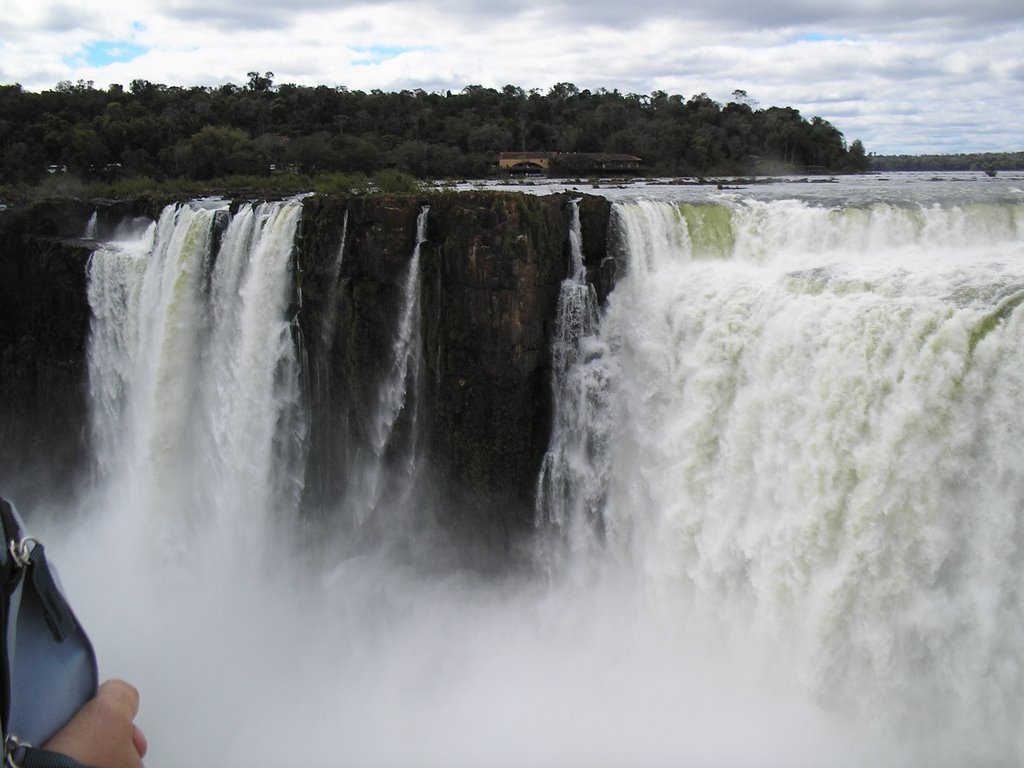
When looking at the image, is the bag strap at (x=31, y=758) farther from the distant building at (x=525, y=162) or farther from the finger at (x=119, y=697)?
the distant building at (x=525, y=162)

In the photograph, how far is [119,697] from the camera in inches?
55.1

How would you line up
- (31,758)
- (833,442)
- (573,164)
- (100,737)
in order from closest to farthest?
(31,758) < (100,737) < (833,442) < (573,164)

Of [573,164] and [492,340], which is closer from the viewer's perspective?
[492,340]

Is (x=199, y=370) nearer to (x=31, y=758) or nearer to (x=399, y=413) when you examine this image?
(x=399, y=413)

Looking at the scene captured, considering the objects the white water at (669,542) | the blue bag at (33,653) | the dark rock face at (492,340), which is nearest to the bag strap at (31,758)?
the blue bag at (33,653)

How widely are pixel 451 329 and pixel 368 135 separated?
30.5 metres

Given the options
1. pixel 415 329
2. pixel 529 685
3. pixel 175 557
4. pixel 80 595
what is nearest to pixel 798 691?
pixel 529 685

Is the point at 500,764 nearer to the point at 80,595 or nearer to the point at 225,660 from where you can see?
the point at 225,660

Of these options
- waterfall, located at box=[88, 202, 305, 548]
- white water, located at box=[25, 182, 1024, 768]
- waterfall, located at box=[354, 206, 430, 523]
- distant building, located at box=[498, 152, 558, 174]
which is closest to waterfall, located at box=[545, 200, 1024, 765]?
white water, located at box=[25, 182, 1024, 768]

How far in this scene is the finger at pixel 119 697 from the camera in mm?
1380

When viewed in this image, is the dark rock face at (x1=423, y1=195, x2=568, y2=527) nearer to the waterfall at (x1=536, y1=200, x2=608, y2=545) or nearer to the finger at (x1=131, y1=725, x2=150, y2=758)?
the waterfall at (x1=536, y1=200, x2=608, y2=545)

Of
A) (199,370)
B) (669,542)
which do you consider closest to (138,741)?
(669,542)

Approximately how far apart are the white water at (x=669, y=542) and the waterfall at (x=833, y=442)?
0.11 feet

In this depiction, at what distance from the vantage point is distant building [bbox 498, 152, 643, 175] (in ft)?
116
